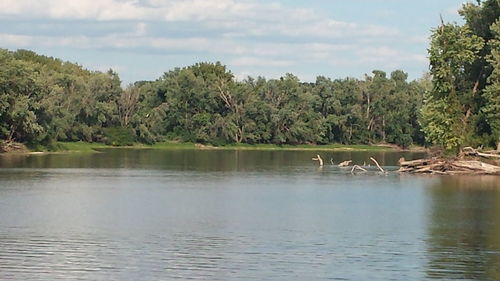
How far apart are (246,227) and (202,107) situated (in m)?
109

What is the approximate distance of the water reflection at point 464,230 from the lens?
33781 millimetres

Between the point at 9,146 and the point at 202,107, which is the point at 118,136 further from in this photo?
the point at 9,146

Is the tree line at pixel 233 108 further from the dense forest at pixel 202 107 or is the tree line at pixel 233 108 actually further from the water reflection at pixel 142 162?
the water reflection at pixel 142 162

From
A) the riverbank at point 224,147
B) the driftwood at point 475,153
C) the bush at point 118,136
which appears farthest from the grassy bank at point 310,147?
the driftwood at point 475,153

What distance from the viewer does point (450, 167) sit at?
7981cm

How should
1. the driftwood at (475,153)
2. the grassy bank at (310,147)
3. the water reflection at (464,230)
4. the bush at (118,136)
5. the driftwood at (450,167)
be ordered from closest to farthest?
the water reflection at (464,230) < the driftwood at (450,167) < the driftwood at (475,153) < the bush at (118,136) < the grassy bank at (310,147)

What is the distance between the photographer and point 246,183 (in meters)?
73.5

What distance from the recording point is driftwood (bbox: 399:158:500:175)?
77.6m

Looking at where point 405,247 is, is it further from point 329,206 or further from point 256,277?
point 329,206

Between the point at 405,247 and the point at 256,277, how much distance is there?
927 cm

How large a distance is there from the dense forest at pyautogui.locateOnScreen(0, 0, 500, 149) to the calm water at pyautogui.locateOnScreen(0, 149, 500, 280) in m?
34.4

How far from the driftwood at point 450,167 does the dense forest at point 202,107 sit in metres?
33.2

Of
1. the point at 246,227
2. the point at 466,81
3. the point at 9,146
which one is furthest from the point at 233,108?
the point at 246,227

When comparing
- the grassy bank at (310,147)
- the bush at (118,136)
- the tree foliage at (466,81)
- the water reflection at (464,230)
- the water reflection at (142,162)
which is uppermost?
the tree foliage at (466,81)
